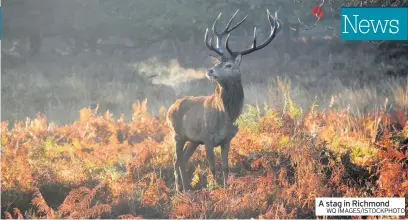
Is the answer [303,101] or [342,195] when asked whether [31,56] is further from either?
[342,195]

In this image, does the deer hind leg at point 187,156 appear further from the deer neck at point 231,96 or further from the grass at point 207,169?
the deer neck at point 231,96

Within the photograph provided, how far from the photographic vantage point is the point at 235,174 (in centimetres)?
996

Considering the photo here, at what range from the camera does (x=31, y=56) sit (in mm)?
28797

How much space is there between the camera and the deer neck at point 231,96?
913 cm

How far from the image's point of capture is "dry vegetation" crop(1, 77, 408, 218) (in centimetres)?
877

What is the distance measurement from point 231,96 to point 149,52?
19913 millimetres

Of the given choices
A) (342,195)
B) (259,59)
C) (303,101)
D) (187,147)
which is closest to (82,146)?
(187,147)

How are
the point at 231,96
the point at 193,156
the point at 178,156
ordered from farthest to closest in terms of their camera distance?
the point at 193,156, the point at 178,156, the point at 231,96

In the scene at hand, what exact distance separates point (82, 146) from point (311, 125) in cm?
412
